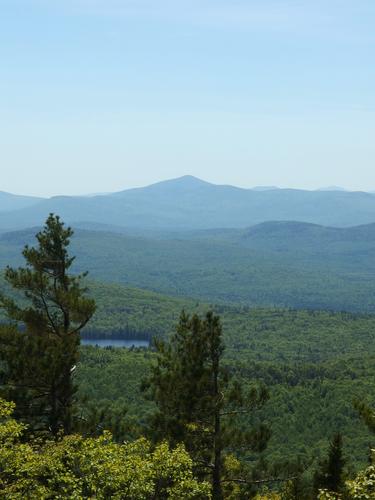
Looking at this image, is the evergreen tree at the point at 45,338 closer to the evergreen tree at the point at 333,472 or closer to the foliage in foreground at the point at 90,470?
the foliage in foreground at the point at 90,470

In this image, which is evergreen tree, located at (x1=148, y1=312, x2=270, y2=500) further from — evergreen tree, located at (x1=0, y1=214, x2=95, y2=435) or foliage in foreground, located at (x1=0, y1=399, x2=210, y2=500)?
foliage in foreground, located at (x1=0, y1=399, x2=210, y2=500)

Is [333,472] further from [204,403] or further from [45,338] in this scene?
[45,338]

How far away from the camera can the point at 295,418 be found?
148500 mm

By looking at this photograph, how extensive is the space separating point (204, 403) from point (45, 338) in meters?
9.10

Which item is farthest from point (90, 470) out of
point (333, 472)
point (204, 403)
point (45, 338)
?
point (333, 472)

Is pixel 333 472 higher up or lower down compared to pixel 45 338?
lower down

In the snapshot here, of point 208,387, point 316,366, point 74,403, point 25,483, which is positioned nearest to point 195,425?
point 208,387

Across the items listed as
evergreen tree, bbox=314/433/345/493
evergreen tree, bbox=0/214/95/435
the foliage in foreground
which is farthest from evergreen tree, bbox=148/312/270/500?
evergreen tree, bbox=314/433/345/493

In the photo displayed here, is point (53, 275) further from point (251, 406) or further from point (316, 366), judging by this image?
point (316, 366)

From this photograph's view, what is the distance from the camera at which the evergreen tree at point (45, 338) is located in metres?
29.2

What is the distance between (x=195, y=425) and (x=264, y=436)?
12.2 feet

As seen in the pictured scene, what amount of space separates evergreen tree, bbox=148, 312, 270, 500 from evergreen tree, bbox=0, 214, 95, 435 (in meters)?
5.15

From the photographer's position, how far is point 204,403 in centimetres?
3022

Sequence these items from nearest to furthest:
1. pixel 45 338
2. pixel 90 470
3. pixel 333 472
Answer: pixel 90 470 < pixel 45 338 < pixel 333 472
